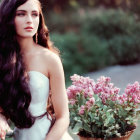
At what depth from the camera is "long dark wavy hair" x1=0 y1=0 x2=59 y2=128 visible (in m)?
2.14

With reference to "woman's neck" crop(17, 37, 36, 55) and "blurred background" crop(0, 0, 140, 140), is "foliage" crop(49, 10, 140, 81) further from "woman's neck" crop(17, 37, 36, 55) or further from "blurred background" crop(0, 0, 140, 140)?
"woman's neck" crop(17, 37, 36, 55)

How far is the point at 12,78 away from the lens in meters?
2.15

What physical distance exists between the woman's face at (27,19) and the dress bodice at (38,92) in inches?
10.7

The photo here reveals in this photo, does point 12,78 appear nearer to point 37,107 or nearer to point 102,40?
point 37,107

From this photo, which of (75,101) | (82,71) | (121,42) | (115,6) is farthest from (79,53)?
(75,101)

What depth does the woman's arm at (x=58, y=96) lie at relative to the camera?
218cm

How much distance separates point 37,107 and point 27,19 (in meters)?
0.57

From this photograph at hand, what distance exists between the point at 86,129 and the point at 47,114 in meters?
0.28

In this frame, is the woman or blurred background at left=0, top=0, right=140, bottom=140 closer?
the woman

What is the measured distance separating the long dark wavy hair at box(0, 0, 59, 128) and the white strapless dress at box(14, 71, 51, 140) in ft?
0.12

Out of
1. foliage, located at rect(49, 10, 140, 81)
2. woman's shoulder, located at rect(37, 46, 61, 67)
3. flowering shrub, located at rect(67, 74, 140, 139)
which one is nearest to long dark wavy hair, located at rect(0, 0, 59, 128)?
woman's shoulder, located at rect(37, 46, 61, 67)

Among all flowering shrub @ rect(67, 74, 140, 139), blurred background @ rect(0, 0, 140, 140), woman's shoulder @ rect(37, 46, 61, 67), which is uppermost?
woman's shoulder @ rect(37, 46, 61, 67)

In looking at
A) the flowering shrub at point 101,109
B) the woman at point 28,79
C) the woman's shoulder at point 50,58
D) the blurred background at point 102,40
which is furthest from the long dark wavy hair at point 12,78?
the blurred background at point 102,40

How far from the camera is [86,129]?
7.52 ft
